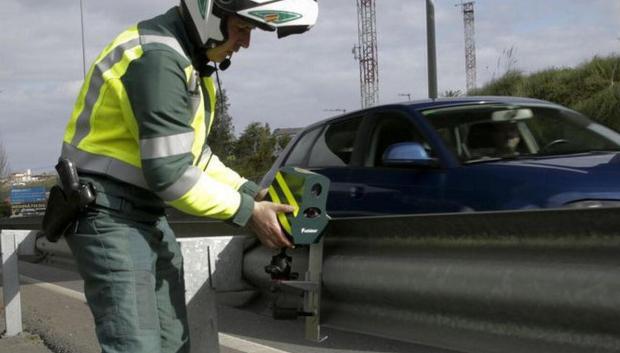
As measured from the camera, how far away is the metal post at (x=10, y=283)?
5.77 metres

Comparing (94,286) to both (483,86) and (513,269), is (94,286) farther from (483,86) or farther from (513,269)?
(483,86)

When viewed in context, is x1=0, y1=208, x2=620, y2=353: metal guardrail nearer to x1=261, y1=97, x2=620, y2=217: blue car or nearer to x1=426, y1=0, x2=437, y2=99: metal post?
x1=261, y1=97, x2=620, y2=217: blue car

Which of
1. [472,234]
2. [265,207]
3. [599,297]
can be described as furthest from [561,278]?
[265,207]

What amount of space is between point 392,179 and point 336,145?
1.09 metres

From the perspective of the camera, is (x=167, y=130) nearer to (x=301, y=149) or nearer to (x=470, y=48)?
(x=301, y=149)

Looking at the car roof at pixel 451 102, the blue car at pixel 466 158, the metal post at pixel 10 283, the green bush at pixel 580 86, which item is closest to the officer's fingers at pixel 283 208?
the blue car at pixel 466 158

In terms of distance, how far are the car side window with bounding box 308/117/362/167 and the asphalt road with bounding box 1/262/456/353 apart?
1395mm

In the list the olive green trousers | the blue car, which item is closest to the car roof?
the blue car

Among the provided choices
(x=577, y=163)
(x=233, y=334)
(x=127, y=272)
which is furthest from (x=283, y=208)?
(x=233, y=334)

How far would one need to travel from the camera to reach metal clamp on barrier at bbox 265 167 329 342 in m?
2.53

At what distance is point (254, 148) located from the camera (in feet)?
133

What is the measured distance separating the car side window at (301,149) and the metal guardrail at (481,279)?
4873mm

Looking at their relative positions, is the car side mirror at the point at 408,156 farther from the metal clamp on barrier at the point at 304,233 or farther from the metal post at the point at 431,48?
the metal post at the point at 431,48

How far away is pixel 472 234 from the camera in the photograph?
206cm
